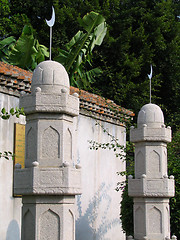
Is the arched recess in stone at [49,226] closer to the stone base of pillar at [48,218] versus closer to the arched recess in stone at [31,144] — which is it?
the stone base of pillar at [48,218]

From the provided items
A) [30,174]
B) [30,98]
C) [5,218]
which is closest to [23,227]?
[30,174]

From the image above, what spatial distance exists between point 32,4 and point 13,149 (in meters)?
11.8

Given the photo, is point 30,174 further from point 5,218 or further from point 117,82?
point 117,82

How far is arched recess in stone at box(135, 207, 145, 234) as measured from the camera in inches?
297

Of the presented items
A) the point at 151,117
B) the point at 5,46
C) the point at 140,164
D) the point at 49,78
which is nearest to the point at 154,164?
the point at 140,164

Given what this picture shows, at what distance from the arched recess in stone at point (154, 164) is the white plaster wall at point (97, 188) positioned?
11.5 feet

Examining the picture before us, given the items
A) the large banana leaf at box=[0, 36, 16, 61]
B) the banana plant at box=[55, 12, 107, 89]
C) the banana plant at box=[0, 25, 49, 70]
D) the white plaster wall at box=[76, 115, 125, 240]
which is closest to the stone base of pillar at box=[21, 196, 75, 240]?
the white plaster wall at box=[76, 115, 125, 240]

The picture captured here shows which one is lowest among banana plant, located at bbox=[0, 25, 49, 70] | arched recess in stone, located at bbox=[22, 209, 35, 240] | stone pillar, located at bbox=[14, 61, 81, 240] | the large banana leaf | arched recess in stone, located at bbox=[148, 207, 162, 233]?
arched recess in stone, located at bbox=[148, 207, 162, 233]

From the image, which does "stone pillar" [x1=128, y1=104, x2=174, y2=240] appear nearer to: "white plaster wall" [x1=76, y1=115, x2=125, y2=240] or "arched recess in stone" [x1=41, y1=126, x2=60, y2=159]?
"arched recess in stone" [x1=41, y1=126, x2=60, y2=159]

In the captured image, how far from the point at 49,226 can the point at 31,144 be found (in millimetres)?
1034

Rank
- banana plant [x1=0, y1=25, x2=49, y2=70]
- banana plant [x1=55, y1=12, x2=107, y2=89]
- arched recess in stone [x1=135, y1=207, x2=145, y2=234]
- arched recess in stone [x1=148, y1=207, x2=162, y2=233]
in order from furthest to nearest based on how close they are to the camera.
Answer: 1. banana plant [x1=55, y1=12, x2=107, y2=89]
2. banana plant [x1=0, y1=25, x2=49, y2=70]
3. arched recess in stone [x1=135, y1=207, x2=145, y2=234]
4. arched recess in stone [x1=148, y1=207, x2=162, y2=233]

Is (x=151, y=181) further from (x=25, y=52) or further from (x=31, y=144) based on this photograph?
(x=25, y=52)

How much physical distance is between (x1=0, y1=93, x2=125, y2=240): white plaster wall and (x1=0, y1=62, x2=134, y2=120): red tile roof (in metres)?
0.26

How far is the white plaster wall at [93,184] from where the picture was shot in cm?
857
